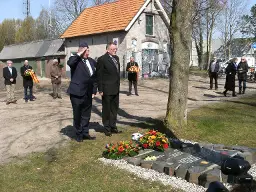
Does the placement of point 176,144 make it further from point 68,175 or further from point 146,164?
point 68,175

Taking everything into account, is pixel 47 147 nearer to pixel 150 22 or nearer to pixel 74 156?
pixel 74 156

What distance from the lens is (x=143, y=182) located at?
491 centimetres

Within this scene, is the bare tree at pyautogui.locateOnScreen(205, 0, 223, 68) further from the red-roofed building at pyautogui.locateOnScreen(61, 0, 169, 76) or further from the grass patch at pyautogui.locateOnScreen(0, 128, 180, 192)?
the grass patch at pyautogui.locateOnScreen(0, 128, 180, 192)

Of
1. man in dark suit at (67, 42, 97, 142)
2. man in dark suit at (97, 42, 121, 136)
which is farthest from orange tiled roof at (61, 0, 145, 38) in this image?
man in dark suit at (67, 42, 97, 142)

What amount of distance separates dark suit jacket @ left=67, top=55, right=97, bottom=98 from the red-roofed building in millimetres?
19070

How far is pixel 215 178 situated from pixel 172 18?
406cm

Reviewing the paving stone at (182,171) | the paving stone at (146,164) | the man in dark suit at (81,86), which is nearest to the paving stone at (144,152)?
the paving stone at (146,164)

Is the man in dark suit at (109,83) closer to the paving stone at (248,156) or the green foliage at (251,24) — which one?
the paving stone at (248,156)

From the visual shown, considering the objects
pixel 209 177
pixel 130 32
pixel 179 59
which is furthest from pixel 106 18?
pixel 209 177

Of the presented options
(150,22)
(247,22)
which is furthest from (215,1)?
(247,22)

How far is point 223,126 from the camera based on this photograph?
26.6 ft

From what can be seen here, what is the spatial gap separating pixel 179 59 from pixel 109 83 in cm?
163

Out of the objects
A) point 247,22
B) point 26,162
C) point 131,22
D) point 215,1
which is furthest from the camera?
point 247,22

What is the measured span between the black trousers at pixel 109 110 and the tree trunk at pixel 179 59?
123 centimetres
